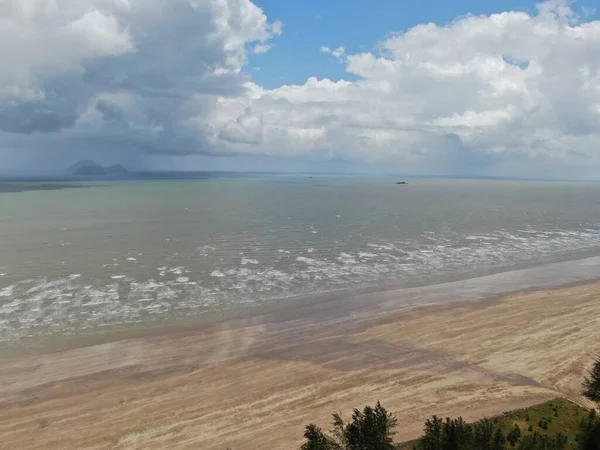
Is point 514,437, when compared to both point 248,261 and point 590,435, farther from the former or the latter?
point 248,261

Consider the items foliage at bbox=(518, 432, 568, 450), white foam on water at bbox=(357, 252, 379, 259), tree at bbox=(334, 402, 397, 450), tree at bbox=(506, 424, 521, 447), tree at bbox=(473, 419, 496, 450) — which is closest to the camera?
tree at bbox=(334, 402, 397, 450)

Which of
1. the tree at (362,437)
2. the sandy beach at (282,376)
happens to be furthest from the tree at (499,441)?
the tree at (362,437)

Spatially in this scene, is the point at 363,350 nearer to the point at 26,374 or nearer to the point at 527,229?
the point at 26,374

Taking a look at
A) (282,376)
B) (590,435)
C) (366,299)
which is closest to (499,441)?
(590,435)

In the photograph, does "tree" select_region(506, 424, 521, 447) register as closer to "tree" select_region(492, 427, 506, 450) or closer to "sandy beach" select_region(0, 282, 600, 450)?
"tree" select_region(492, 427, 506, 450)

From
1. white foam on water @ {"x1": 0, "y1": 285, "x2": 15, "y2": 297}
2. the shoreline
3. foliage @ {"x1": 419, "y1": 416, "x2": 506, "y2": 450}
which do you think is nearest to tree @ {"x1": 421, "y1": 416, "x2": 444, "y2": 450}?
foliage @ {"x1": 419, "y1": 416, "x2": 506, "y2": 450}
